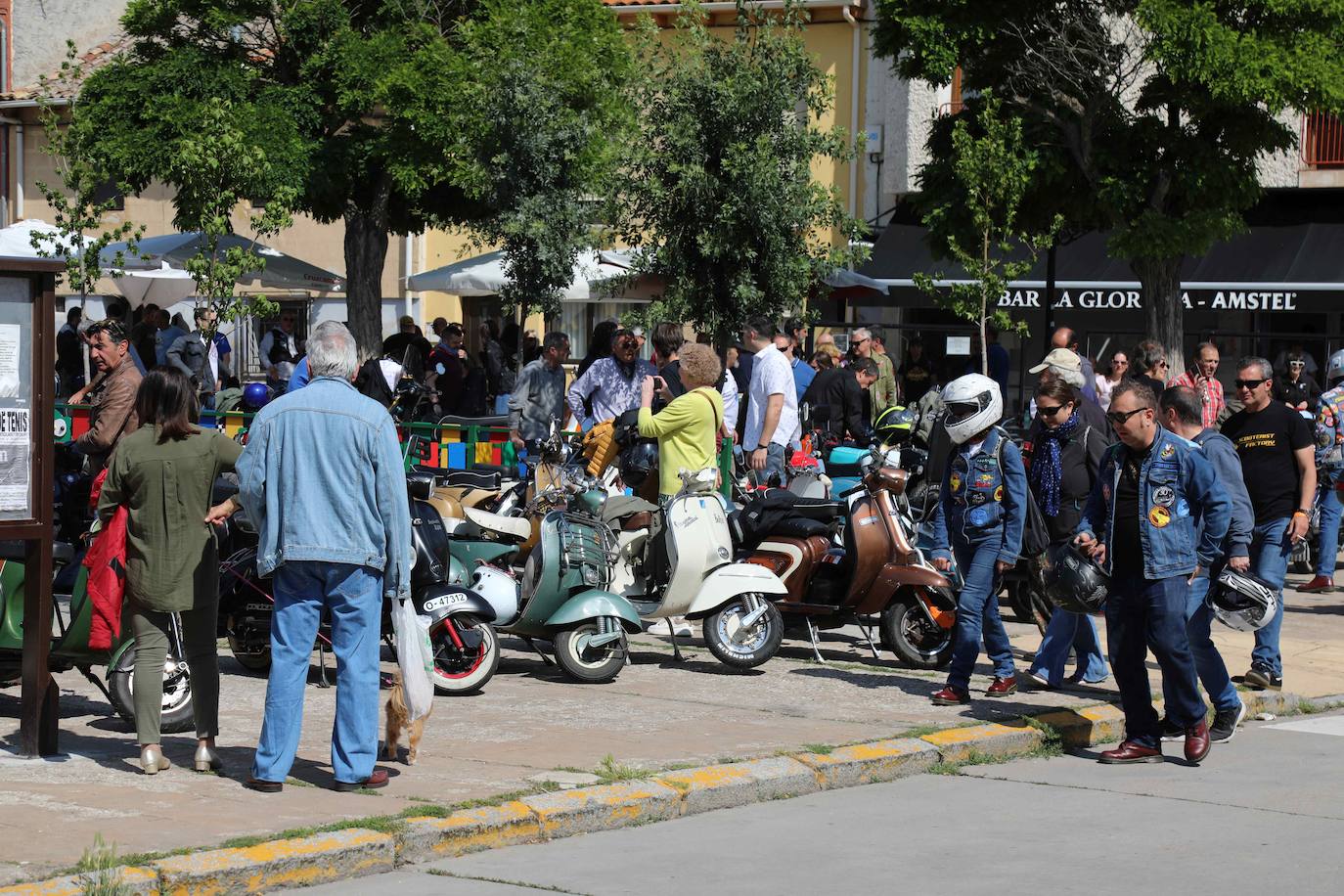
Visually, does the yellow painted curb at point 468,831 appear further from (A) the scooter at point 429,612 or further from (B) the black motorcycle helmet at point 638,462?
(B) the black motorcycle helmet at point 638,462

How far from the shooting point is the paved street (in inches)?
242

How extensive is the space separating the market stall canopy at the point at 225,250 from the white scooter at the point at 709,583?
1387 cm

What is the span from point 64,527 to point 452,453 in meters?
4.39

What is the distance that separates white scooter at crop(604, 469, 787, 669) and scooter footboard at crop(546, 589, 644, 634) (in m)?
0.52

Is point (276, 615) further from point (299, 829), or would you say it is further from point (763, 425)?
point (763, 425)

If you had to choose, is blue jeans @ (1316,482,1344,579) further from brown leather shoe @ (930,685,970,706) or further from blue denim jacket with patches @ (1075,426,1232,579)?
blue denim jacket with patches @ (1075,426,1232,579)

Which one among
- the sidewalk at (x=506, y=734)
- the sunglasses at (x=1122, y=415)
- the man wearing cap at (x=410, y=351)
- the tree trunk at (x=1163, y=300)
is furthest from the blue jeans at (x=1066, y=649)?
the tree trunk at (x=1163, y=300)

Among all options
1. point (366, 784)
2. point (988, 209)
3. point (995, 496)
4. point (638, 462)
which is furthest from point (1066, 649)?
point (988, 209)

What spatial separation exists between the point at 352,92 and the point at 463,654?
66.5 ft

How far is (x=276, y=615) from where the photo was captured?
6977 mm

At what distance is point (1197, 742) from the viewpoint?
844 centimetres

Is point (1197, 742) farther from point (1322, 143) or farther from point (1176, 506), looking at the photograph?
point (1322, 143)

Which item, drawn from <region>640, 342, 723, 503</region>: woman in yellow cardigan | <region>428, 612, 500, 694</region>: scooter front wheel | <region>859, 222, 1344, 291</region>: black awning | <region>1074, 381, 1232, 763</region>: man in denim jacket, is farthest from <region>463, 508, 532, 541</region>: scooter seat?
<region>859, 222, 1344, 291</region>: black awning

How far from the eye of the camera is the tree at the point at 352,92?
2648 cm
